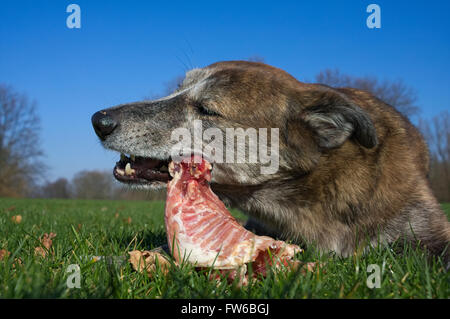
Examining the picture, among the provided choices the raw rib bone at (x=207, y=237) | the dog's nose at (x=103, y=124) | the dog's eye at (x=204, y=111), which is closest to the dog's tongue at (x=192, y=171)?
the raw rib bone at (x=207, y=237)

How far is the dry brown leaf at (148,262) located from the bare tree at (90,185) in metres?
45.7

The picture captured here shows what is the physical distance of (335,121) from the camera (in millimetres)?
3018

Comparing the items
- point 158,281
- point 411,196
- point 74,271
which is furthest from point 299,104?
point 74,271

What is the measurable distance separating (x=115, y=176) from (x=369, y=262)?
83.5 inches

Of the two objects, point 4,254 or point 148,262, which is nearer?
point 148,262

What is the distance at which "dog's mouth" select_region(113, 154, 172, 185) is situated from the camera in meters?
3.15

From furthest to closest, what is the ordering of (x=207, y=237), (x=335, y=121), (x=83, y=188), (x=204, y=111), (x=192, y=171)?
(x=83, y=188), (x=204, y=111), (x=335, y=121), (x=192, y=171), (x=207, y=237)

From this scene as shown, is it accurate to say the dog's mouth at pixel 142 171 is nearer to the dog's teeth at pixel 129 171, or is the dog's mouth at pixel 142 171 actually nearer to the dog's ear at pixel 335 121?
the dog's teeth at pixel 129 171

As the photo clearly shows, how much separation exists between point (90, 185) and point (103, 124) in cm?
4861

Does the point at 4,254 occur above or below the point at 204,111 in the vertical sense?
below

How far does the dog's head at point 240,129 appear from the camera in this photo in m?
3.05

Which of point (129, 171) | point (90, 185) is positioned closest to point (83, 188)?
point (90, 185)

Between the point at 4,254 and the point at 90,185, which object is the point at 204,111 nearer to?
the point at 4,254

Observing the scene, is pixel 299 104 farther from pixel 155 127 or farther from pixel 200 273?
pixel 200 273
